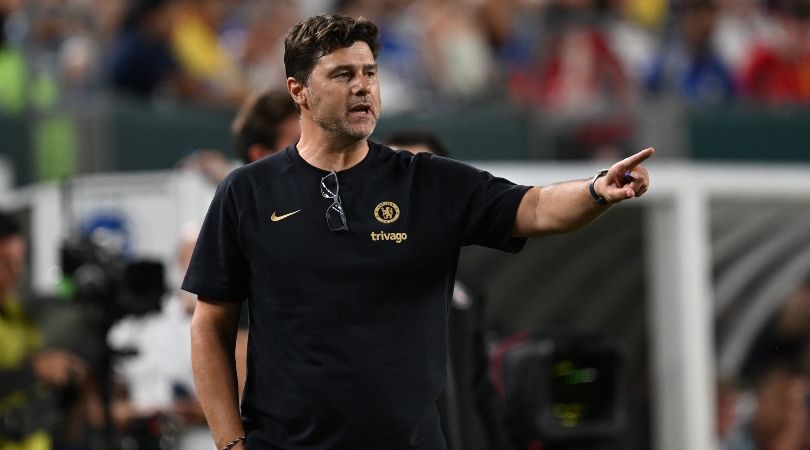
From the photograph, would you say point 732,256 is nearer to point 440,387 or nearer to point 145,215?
point 145,215

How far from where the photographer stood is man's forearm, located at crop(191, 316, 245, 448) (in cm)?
384

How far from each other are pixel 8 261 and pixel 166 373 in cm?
101

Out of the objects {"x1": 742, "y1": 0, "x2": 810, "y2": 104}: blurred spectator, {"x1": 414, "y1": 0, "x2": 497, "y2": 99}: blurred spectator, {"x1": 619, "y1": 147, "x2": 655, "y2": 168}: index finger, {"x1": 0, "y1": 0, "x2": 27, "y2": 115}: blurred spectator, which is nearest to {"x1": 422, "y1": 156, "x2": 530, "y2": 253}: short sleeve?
{"x1": 619, "y1": 147, "x2": 655, "y2": 168}: index finger

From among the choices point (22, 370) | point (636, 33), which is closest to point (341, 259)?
point (22, 370)

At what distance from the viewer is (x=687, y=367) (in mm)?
8836

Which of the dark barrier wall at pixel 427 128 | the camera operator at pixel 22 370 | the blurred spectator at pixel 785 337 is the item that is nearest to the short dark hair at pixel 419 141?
the camera operator at pixel 22 370

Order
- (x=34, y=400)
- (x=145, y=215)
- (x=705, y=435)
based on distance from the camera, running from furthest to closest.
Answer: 1. (x=705, y=435)
2. (x=145, y=215)
3. (x=34, y=400)

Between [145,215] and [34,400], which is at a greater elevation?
[145,215]

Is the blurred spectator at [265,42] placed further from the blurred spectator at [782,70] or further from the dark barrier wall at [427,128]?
the blurred spectator at [782,70]

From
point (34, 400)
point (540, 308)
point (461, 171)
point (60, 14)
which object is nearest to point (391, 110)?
point (540, 308)

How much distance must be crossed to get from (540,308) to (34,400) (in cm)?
375

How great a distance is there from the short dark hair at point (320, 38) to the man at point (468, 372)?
141cm

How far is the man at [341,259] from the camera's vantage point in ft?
12.1

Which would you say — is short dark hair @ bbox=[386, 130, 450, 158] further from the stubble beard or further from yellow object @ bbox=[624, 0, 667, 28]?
yellow object @ bbox=[624, 0, 667, 28]
